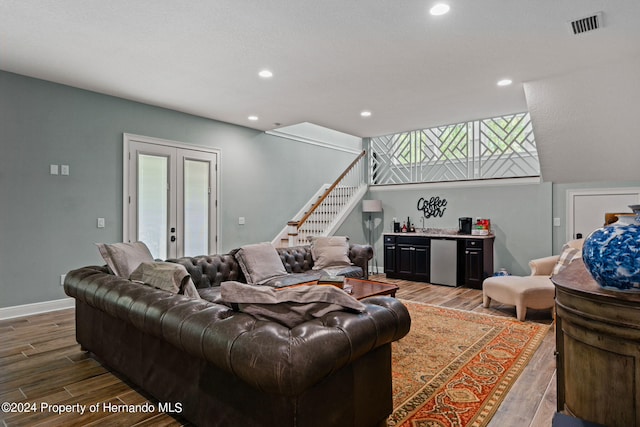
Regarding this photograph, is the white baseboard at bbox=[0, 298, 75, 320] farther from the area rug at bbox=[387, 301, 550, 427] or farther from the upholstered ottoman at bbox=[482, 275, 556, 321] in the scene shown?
the upholstered ottoman at bbox=[482, 275, 556, 321]

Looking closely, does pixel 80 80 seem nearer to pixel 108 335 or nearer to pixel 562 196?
pixel 108 335

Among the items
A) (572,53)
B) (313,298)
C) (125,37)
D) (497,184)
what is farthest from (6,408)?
(497,184)

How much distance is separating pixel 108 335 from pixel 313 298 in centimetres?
182

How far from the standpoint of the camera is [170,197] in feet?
18.2

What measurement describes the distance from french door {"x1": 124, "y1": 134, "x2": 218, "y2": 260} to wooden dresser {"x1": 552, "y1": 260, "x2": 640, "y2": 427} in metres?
5.11

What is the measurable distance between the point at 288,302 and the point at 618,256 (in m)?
1.45

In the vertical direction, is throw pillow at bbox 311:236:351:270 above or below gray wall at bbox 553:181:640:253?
below

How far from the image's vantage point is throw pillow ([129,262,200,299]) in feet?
7.72

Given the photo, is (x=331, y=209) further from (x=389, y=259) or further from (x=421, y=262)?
(x=421, y=262)

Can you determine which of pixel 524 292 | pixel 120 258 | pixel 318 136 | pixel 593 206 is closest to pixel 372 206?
pixel 318 136

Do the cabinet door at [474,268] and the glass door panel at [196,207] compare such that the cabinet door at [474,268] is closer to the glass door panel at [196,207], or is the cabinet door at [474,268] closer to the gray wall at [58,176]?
the glass door panel at [196,207]

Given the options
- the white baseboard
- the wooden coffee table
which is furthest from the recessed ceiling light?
the white baseboard

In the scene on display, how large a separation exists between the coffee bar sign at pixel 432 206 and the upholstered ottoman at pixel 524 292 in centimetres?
258

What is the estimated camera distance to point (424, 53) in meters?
3.69
